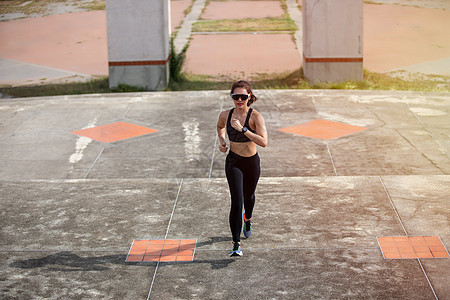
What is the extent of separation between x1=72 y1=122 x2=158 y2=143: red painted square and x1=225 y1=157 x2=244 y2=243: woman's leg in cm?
545

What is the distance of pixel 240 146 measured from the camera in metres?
6.64

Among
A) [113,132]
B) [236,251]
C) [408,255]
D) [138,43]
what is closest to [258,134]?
[236,251]

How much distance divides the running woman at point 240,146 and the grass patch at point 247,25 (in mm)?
20669

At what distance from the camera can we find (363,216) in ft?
25.6

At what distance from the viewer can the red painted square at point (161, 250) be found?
680cm

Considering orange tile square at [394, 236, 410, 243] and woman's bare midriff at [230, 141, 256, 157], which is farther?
orange tile square at [394, 236, 410, 243]

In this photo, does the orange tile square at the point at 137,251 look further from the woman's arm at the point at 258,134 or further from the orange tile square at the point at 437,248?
the orange tile square at the point at 437,248

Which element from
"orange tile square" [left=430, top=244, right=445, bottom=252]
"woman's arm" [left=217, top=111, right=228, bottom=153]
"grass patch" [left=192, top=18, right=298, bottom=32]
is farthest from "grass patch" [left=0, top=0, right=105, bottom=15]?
"orange tile square" [left=430, top=244, right=445, bottom=252]

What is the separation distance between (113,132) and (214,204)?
450 centimetres

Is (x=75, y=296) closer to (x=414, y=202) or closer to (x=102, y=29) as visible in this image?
(x=414, y=202)

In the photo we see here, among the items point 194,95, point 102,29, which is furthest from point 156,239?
point 102,29

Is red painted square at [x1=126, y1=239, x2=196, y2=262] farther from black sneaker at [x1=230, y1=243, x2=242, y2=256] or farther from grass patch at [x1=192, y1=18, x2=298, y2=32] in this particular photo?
grass patch at [x1=192, y1=18, x2=298, y2=32]

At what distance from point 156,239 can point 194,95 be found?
8224 millimetres

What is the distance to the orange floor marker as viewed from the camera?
6.72 meters
